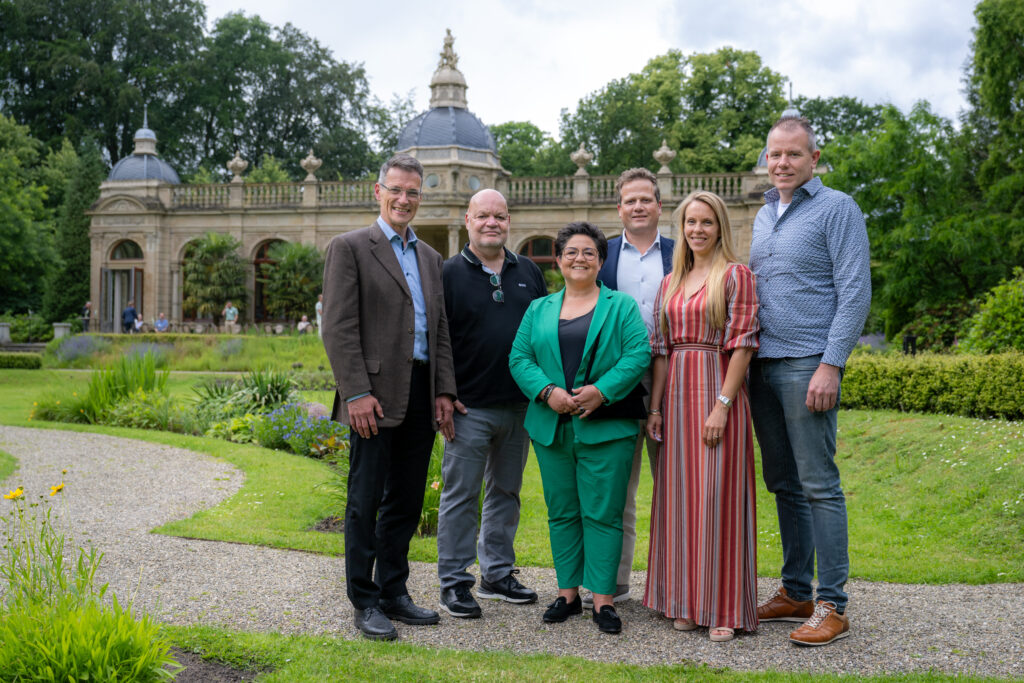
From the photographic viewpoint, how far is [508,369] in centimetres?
438

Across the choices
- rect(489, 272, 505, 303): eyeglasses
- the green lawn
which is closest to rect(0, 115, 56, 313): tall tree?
the green lawn

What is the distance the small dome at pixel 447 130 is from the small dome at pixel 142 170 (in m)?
9.25

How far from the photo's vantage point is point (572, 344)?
4.07 meters

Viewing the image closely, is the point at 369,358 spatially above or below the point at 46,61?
below

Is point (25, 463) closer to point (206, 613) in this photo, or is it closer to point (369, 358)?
point (206, 613)

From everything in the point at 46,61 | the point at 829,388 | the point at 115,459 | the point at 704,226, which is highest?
the point at 46,61

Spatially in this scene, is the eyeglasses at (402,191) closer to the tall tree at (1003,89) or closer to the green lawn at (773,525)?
the green lawn at (773,525)

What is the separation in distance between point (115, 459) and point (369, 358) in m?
6.14

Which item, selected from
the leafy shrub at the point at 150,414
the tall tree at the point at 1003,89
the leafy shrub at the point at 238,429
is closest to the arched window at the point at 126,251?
the leafy shrub at the point at 150,414

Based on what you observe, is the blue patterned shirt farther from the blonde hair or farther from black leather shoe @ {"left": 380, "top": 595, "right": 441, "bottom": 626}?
black leather shoe @ {"left": 380, "top": 595, "right": 441, "bottom": 626}

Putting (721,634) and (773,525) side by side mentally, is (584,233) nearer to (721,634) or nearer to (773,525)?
(721,634)

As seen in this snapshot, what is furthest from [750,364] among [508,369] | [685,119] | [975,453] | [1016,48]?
[685,119]

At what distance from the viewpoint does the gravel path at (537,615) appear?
3.60 meters

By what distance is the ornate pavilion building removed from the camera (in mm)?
25375
